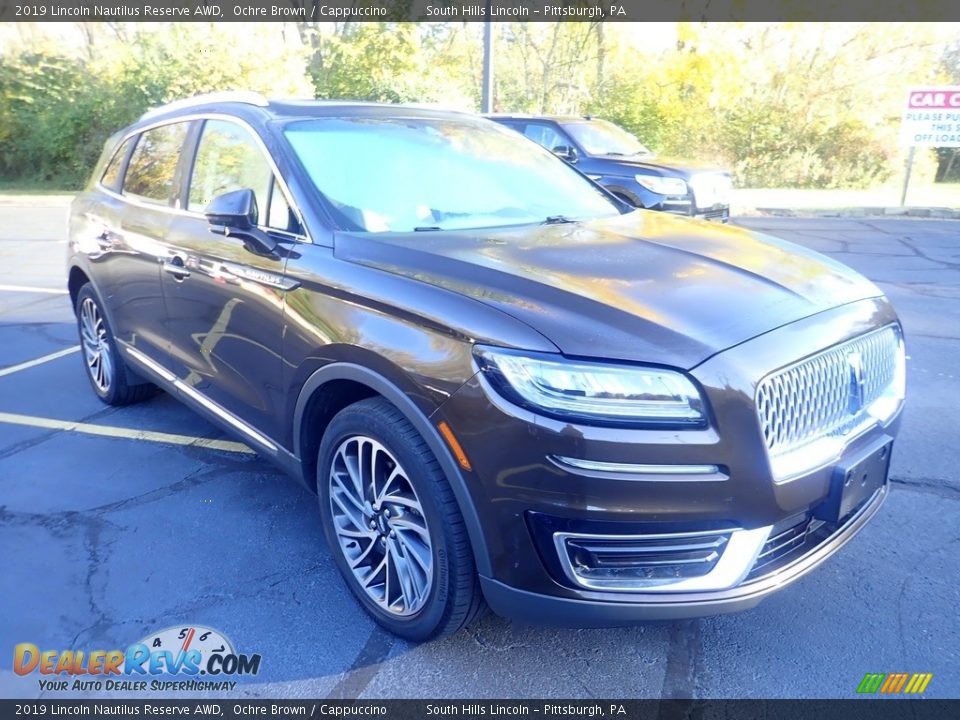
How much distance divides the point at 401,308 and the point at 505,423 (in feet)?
1.96

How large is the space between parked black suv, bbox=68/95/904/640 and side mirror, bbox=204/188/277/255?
0.01 metres

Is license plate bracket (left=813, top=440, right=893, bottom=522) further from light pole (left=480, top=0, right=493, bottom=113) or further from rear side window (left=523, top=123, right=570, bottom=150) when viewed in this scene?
light pole (left=480, top=0, right=493, bottom=113)

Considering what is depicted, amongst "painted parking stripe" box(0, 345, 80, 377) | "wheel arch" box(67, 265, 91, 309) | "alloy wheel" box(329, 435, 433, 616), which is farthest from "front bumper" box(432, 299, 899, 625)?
"painted parking stripe" box(0, 345, 80, 377)

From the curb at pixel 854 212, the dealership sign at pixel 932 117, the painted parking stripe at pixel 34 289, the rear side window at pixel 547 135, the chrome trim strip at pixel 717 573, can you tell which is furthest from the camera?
the dealership sign at pixel 932 117

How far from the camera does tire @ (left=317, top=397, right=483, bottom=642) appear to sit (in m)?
2.38

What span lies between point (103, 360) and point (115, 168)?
1.25 m

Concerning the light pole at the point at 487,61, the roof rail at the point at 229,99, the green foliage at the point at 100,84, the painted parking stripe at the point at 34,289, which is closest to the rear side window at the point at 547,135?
the light pole at the point at 487,61

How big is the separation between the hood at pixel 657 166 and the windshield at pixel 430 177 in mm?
6100

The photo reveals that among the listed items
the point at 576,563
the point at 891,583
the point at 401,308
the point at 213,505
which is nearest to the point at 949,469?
the point at 891,583

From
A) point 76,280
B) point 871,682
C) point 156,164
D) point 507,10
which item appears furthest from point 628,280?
point 507,10

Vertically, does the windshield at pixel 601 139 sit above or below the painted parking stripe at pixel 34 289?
above

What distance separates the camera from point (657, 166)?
9.88 metres

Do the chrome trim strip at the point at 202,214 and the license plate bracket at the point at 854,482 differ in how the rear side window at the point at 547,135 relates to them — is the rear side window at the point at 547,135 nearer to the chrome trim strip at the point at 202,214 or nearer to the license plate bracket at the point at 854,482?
the chrome trim strip at the point at 202,214

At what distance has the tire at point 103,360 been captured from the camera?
4.82 meters
